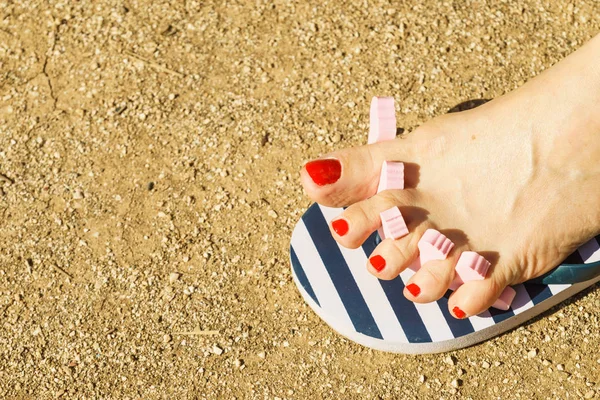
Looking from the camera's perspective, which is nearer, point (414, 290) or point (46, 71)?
point (414, 290)

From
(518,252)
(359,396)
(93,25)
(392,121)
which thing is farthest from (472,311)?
(93,25)

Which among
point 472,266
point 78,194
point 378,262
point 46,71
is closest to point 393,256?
point 378,262

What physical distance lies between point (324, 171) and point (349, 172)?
0.17ft

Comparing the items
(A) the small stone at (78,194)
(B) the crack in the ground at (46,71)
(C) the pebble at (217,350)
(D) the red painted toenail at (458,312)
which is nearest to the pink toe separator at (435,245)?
(D) the red painted toenail at (458,312)

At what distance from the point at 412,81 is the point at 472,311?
722mm

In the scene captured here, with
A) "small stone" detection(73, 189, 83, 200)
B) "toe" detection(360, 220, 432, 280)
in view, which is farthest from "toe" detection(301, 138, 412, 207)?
"small stone" detection(73, 189, 83, 200)

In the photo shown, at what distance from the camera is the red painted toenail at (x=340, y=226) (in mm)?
1473

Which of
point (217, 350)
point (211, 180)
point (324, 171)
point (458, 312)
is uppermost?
point (324, 171)

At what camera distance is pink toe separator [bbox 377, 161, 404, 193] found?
154 cm

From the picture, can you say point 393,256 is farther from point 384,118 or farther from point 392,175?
point 384,118

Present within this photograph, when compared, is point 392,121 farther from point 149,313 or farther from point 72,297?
point 72,297

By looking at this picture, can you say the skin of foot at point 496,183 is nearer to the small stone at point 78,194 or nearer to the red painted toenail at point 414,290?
the red painted toenail at point 414,290

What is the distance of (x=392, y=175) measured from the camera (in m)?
1.54

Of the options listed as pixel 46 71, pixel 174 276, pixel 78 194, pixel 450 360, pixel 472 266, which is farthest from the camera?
pixel 46 71
